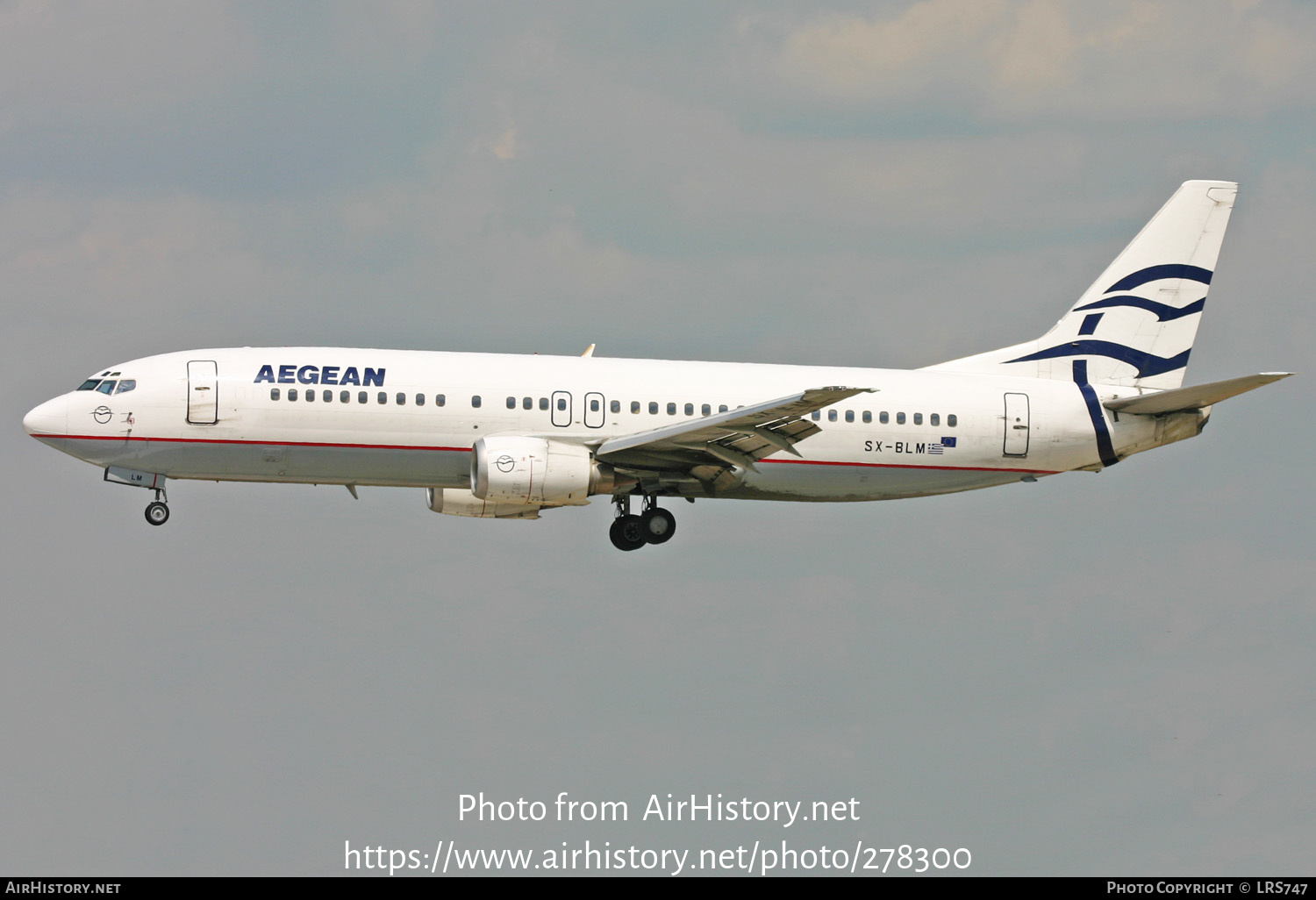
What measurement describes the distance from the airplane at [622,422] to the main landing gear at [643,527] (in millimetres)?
55

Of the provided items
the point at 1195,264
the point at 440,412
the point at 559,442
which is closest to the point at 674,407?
the point at 559,442

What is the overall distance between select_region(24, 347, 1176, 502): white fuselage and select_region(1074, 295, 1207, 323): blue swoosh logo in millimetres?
5258

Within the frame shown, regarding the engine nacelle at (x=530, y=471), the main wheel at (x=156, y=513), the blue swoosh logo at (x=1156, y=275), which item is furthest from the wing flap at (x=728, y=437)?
the blue swoosh logo at (x=1156, y=275)

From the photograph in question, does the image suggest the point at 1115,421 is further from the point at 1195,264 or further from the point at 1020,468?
the point at 1195,264

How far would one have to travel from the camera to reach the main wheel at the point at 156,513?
149 ft

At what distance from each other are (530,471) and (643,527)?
5041mm

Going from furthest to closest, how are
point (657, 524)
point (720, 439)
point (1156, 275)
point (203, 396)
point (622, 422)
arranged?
1. point (1156, 275)
2. point (657, 524)
3. point (622, 422)
4. point (720, 439)
5. point (203, 396)

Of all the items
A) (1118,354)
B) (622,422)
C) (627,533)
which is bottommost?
(627,533)

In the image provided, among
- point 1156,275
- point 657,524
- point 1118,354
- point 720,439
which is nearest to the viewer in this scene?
point 720,439

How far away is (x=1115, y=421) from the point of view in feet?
165

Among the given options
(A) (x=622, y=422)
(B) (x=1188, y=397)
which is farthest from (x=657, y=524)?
(B) (x=1188, y=397)

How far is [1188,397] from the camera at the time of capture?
48156 millimetres

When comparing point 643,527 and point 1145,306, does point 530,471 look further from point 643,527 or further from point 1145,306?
point 1145,306

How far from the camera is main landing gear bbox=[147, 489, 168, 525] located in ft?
149
